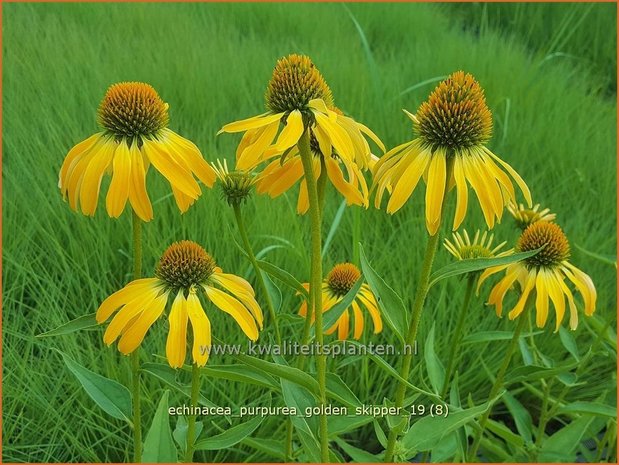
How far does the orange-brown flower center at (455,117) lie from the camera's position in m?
0.74

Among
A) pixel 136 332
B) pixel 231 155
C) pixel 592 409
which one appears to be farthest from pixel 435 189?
pixel 231 155

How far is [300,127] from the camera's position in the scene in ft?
2.18

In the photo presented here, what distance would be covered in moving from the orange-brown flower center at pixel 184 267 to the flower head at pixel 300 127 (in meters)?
0.12

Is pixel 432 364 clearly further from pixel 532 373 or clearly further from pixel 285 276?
pixel 285 276

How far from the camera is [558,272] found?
39.3 inches

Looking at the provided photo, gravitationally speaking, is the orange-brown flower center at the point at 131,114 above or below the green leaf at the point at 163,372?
above

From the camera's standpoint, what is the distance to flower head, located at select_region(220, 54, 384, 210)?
67 centimetres

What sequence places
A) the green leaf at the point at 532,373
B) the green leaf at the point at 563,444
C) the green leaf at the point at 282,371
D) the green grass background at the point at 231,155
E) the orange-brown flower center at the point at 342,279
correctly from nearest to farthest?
the green leaf at the point at 282,371 → the green leaf at the point at 532,373 → the orange-brown flower center at the point at 342,279 → the green leaf at the point at 563,444 → the green grass background at the point at 231,155

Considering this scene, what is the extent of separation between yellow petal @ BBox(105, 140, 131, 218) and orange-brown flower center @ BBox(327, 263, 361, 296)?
398 mm

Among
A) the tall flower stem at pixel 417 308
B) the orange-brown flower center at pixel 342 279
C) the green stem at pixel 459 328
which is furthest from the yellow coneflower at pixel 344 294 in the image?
the tall flower stem at pixel 417 308

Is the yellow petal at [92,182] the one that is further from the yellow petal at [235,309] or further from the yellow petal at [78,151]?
the yellow petal at [235,309]

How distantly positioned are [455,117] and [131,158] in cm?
36

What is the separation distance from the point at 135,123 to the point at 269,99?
0.16m

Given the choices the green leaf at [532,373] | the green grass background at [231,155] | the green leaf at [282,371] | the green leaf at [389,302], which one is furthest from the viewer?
the green grass background at [231,155]
